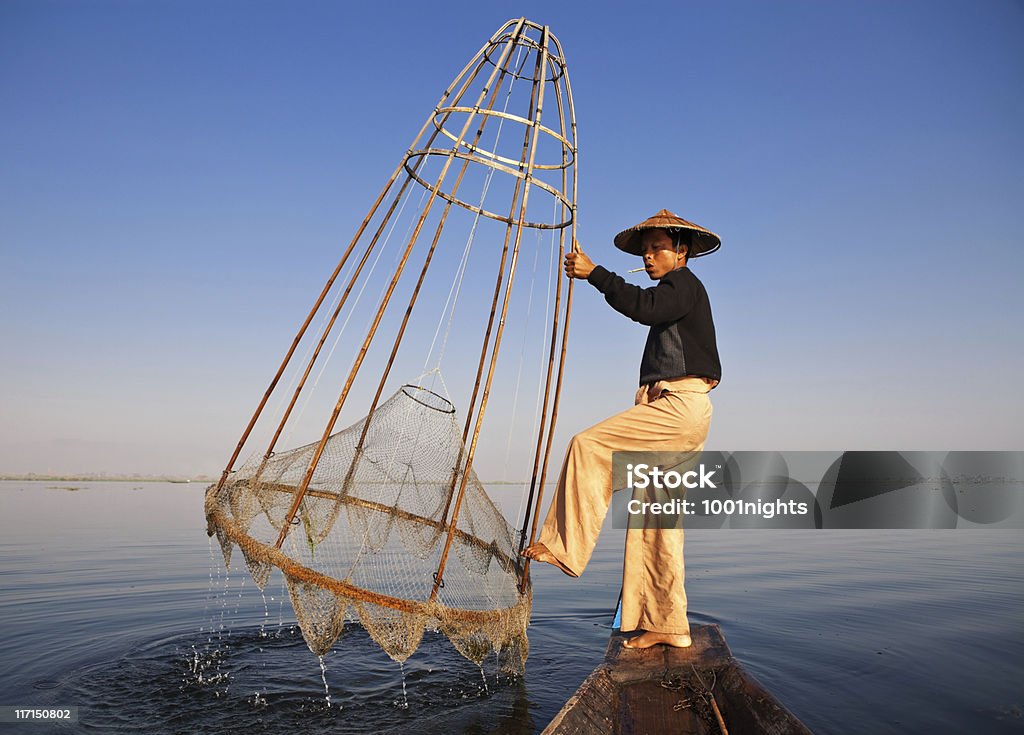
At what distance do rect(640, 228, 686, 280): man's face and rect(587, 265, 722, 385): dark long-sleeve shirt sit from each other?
0.34 m

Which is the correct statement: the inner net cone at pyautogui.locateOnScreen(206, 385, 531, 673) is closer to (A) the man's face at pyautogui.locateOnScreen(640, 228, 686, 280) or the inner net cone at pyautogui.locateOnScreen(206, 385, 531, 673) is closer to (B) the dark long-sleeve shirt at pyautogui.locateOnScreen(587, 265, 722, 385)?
(B) the dark long-sleeve shirt at pyautogui.locateOnScreen(587, 265, 722, 385)

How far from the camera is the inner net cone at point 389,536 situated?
3.59 m

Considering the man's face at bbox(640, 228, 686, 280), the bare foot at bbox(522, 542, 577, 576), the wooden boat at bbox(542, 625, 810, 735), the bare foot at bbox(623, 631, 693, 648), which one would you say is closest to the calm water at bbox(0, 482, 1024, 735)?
the bare foot at bbox(623, 631, 693, 648)

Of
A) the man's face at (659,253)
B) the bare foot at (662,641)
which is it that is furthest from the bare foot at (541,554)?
the man's face at (659,253)

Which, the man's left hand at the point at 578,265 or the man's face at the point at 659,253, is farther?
the man's face at the point at 659,253

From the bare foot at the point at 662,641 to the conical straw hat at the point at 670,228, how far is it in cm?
251

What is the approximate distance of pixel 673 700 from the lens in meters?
3.29

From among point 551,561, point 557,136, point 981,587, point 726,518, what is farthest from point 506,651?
point 726,518

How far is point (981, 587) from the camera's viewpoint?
9258 millimetres

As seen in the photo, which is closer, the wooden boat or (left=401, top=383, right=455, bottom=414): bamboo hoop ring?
the wooden boat

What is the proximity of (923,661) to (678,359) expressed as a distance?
414 cm

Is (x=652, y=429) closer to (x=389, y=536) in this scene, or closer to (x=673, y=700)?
(x=673, y=700)

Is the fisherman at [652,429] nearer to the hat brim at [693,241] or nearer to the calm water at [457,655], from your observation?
the hat brim at [693,241]

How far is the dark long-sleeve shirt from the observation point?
367 centimetres
